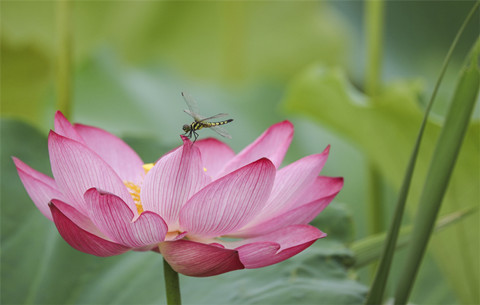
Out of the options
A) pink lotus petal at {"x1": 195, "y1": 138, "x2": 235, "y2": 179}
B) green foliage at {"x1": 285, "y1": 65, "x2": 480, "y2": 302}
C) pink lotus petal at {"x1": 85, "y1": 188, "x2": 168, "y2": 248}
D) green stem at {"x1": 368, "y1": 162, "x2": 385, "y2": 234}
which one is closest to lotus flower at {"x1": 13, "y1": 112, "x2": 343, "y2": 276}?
pink lotus petal at {"x1": 85, "y1": 188, "x2": 168, "y2": 248}

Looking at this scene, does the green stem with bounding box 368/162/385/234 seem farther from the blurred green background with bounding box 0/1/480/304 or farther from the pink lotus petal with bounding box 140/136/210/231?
the pink lotus petal with bounding box 140/136/210/231

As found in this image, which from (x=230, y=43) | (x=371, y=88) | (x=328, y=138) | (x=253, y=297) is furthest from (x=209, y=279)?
(x=230, y=43)

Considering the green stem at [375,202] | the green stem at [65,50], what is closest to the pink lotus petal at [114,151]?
the green stem at [65,50]

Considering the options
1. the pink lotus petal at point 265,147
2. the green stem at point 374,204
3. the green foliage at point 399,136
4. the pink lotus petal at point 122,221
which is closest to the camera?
the pink lotus petal at point 122,221

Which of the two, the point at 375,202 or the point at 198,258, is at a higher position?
the point at 375,202

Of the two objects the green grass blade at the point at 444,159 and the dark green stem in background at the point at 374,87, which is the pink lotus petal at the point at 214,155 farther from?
the dark green stem in background at the point at 374,87

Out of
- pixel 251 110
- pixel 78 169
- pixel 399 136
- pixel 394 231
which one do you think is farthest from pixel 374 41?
pixel 78 169

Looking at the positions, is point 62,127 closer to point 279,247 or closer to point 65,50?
point 279,247
